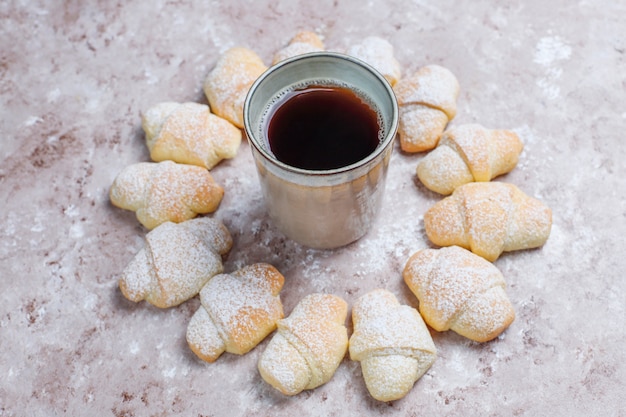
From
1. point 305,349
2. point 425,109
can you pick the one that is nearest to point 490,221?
point 425,109

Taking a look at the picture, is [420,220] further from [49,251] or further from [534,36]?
[49,251]

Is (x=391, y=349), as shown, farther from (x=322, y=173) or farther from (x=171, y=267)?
(x=171, y=267)

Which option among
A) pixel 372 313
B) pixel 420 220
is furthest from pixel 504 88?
pixel 372 313

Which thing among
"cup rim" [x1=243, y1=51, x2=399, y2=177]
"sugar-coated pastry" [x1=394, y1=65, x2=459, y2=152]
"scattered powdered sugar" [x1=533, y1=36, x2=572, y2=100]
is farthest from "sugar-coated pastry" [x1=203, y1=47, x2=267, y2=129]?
"scattered powdered sugar" [x1=533, y1=36, x2=572, y2=100]

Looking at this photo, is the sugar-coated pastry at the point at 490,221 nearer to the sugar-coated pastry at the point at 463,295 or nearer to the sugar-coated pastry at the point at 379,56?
the sugar-coated pastry at the point at 463,295

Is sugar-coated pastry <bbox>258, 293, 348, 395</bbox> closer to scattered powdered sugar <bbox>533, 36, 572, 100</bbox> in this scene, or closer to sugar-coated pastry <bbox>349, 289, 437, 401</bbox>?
sugar-coated pastry <bbox>349, 289, 437, 401</bbox>

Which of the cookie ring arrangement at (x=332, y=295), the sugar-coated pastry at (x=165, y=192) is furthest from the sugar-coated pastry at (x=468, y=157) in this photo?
the sugar-coated pastry at (x=165, y=192)
